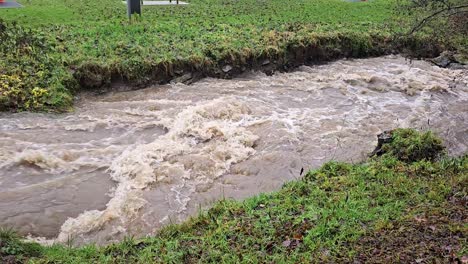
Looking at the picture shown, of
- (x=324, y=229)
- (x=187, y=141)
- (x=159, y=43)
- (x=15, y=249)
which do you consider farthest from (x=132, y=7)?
(x=324, y=229)

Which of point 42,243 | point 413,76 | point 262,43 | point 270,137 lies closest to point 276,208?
point 42,243

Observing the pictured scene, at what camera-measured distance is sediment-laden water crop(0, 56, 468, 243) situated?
7.32 metres

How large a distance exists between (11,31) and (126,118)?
5.24 meters

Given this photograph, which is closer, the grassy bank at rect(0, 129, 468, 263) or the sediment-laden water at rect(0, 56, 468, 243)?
the grassy bank at rect(0, 129, 468, 263)

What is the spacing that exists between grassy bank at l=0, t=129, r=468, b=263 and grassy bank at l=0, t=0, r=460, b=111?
247 inches

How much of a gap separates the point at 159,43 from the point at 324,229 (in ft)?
33.2

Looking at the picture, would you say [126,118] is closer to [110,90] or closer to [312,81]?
[110,90]

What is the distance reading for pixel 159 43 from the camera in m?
14.1

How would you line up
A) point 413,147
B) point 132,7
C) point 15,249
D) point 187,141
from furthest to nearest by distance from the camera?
1. point 132,7
2. point 187,141
3. point 413,147
4. point 15,249

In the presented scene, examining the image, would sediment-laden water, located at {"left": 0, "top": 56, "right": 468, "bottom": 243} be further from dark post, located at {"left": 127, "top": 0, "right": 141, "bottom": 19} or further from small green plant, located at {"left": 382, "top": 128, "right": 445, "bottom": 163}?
dark post, located at {"left": 127, "top": 0, "right": 141, "bottom": 19}

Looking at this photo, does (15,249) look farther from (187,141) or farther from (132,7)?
(132,7)

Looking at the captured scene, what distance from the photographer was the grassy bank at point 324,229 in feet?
16.4

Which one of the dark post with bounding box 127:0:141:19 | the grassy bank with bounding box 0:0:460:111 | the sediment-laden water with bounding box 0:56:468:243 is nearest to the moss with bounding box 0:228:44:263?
the sediment-laden water with bounding box 0:56:468:243

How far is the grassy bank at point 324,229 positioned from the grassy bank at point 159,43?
20.6 ft
